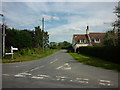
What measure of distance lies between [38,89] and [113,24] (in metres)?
15.7

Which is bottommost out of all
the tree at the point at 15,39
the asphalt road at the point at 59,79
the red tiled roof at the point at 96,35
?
the asphalt road at the point at 59,79

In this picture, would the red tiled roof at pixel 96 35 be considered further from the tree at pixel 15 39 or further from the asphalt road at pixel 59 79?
Answer: the asphalt road at pixel 59 79

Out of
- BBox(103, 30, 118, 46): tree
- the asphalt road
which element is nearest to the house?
BBox(103, 30, 118, 46): tree

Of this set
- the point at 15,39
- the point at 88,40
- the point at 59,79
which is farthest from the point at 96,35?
the point at 59,79

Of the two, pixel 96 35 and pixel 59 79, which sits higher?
pixel 96 35

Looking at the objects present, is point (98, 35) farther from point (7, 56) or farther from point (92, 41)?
point (7, 56)

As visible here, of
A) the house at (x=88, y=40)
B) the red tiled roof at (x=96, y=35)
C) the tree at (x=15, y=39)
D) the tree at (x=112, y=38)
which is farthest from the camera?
the red tiled roof at (x=96, y=35)

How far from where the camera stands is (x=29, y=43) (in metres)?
34.8

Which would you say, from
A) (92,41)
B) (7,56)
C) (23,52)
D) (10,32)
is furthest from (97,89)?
(92,41)

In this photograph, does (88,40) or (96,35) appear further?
(96,35)

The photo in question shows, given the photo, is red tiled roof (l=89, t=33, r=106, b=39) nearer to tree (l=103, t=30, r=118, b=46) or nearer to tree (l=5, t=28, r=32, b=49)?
tree (l=103, t=30, r=118, b=46)

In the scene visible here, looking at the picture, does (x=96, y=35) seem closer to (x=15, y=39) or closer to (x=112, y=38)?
(x=112, y=38)

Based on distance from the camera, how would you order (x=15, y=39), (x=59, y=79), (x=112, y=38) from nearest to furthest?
1. (x=59, y=79)
2. (x=112, y=38)
3. (x=15, y=39)

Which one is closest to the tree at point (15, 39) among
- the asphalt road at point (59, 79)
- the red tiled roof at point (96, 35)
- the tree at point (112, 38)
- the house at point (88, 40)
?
the tree at point (112, 38)
